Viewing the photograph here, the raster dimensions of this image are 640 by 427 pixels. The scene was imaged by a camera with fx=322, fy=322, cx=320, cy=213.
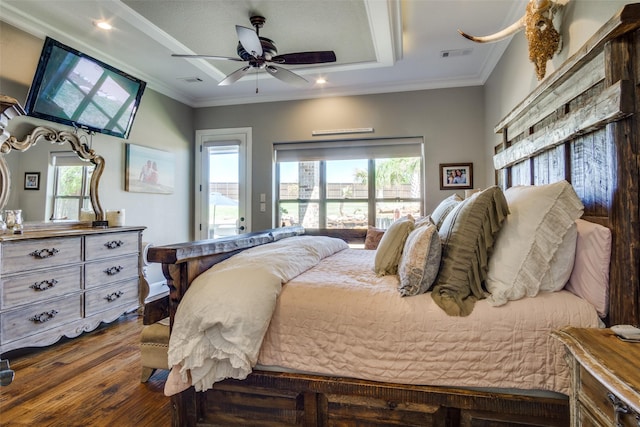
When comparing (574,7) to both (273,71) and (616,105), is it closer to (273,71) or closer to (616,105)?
(616,105)

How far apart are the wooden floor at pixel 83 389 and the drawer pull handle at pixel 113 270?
2.01 ft

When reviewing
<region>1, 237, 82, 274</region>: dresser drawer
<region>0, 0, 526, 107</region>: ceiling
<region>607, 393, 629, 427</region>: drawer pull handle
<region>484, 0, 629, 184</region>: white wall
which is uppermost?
<region>0, 0, 526, 107</region>: ceiling

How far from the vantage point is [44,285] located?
8.27 feet

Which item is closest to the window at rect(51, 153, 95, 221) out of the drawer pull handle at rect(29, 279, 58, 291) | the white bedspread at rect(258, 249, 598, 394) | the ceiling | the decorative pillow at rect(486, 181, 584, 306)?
the drawer pull handle at rect(29, 279, 58, 291)

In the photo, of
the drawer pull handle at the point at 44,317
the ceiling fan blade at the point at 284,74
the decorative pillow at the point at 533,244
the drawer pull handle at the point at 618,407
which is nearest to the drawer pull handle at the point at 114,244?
the drawer pull handle at the point at 44,317

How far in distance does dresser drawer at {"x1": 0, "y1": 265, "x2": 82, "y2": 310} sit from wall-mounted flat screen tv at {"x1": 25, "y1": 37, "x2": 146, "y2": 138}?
1.43 metres

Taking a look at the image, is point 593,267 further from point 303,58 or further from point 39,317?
point 39,317

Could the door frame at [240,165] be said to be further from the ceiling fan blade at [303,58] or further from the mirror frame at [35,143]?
the ceiling fan blade at [303,58]

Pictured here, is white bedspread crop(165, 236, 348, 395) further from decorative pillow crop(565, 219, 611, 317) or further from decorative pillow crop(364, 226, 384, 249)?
decorative pillow crop(364, 226, 384, 249)

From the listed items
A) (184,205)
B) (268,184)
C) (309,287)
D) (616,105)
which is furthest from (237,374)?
(184,205)

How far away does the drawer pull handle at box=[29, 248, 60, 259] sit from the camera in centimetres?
246

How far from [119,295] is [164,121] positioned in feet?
7.90

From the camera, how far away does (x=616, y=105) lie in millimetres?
1236

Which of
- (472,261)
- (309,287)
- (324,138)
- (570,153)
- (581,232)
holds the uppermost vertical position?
(324,138)
